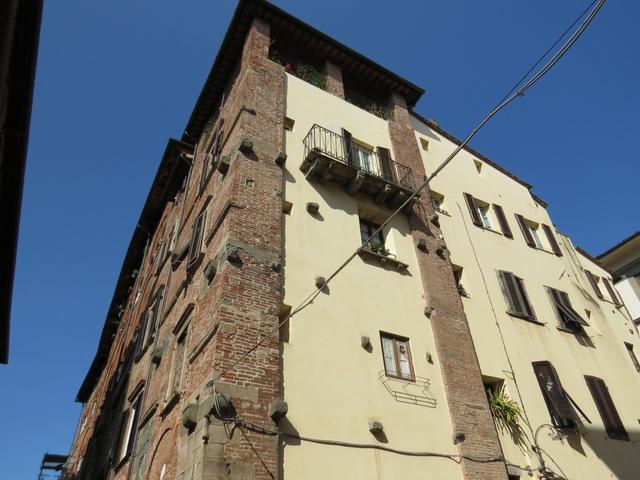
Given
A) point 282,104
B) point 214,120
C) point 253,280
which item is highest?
point 214,120

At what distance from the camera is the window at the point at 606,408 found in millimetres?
13484

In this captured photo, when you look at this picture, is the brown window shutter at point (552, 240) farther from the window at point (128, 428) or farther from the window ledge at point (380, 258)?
the window at point (128, 428)

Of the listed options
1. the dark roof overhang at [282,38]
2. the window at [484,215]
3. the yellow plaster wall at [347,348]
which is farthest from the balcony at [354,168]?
the dark roof overhang at [282,38]

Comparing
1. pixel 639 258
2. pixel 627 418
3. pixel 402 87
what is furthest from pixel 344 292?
pixel 639 258

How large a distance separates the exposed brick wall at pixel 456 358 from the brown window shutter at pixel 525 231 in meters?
5.51

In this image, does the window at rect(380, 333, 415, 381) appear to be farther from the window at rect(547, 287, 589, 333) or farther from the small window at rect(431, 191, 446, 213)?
the window at rect(547, 287, 589, 333)

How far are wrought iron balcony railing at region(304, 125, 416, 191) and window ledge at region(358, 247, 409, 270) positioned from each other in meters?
2.53

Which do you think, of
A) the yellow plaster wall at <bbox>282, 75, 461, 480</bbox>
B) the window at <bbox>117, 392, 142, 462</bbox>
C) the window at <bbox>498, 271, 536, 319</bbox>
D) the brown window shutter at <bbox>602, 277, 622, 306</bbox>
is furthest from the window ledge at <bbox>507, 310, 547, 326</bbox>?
the window at <bbox>117, 392, 142, 462</bbox>

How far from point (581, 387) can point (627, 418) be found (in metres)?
1.76

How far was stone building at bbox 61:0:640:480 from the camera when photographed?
8.96m

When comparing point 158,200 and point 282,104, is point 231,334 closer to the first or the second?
point 282,104

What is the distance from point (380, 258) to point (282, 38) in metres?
10.2

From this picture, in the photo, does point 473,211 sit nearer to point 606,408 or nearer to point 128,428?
point 606,408

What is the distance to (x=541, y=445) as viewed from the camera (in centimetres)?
1175
